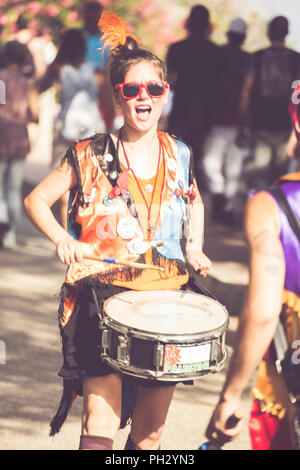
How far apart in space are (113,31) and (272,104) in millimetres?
5043

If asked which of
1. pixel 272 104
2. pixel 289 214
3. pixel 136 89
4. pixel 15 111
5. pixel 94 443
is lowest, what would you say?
pixel 94 443

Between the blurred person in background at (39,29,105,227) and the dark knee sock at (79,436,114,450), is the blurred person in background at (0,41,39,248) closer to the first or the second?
the blurred person in background at (39,29,105,227)

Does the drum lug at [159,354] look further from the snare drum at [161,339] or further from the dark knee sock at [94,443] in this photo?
the dark knee sock at [94,443]

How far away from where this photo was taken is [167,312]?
2.98 meters

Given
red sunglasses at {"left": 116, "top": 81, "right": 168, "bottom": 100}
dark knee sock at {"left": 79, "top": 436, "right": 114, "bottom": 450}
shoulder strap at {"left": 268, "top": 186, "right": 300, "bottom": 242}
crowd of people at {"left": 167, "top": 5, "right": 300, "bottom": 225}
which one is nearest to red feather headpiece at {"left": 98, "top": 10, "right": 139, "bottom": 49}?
red sunglasses at {"left": 116, "top": 81, "right": 168, "bottom": 100}

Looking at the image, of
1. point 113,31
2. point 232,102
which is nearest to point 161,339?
point 113,31

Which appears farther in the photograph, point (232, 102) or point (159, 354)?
point (232, 102)

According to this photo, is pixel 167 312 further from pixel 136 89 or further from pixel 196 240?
pixel 136 89

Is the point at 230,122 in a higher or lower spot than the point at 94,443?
higher

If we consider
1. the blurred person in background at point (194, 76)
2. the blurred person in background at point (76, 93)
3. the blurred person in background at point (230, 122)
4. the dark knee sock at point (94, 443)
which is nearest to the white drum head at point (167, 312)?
the dark knee sock at point (94, 443)

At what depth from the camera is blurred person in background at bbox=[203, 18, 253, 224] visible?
27.3ft

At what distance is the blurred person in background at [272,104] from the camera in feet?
26.1

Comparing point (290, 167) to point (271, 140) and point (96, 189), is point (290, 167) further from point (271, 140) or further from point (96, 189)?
point (96, 189)

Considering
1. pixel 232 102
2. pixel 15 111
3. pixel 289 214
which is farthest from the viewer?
pixel 232 102
